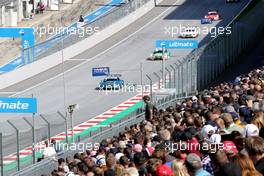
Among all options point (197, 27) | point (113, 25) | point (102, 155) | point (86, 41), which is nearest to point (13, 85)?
point (86, 41)

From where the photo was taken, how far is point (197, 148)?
41.5 ft

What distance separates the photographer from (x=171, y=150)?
13547 millimetres

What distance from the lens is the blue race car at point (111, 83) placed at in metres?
51.5

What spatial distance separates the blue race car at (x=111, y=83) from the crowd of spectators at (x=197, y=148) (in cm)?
3306

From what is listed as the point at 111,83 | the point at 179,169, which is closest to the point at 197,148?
the point at 179,169

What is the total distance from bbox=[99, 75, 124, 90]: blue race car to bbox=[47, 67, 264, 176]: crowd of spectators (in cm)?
3306

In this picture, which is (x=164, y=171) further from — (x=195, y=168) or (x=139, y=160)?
(x=139, y=160)

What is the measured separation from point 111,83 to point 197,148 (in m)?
39.2

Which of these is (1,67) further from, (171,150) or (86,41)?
(171,150)

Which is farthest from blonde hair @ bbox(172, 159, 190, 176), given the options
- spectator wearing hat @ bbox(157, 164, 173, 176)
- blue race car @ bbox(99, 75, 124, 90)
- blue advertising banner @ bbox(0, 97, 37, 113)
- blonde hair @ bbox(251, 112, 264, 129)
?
blue race car @ bbox(99, 75, 124, 90)

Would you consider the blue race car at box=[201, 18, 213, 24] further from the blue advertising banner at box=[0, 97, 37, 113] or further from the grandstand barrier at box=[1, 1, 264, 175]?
the blue advertising banner at box=[0, 97, 37, 113]

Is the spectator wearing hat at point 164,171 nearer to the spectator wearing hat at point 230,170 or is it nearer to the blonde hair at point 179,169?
the blonde hair at point 179,169

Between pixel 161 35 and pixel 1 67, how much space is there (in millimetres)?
14230

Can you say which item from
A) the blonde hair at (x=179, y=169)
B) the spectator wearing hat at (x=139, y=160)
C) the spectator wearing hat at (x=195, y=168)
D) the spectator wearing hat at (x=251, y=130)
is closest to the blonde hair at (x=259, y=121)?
the spectator wearing hat at (x=251, y=130)
